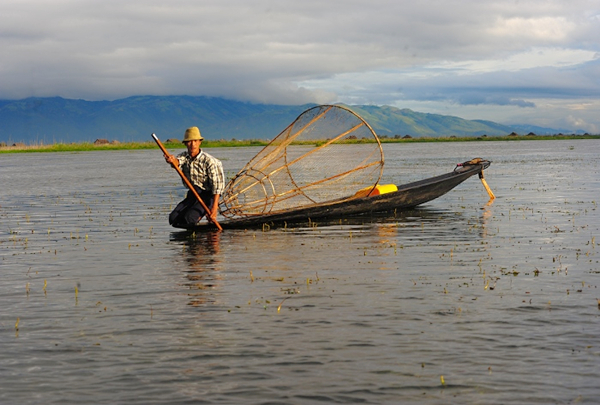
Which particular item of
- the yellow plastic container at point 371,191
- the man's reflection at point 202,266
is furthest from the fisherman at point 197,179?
the yellow plastic container at point 371,191

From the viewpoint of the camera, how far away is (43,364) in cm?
638

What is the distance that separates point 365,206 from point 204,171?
431 centimetres

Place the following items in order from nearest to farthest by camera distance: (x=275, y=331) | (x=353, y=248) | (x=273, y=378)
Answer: (x=273, y=378), (x=275, y=331), (x=353, y=248)

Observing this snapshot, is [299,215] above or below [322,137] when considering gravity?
below

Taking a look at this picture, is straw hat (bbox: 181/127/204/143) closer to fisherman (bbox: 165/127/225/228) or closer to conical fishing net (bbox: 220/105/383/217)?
fisherman (bbox: 165/127/225/228)

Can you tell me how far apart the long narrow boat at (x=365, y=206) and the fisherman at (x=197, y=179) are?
35 centimetres

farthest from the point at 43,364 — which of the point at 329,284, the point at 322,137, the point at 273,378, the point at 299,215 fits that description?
the point at 322,137

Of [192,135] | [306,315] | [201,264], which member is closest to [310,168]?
[192,135]

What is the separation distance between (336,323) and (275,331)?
2.12 ft

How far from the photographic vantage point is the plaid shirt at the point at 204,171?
13.2 metres

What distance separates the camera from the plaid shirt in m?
13.2

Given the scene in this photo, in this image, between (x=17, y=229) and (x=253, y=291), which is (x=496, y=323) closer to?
(x=253, y=291)

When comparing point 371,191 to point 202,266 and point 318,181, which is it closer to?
point 318,181

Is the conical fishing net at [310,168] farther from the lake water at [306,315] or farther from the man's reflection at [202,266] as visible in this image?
the man's reflection at [202,266]
